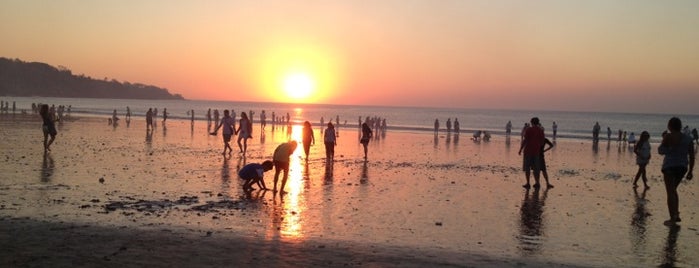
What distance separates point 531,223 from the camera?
10.9 meters

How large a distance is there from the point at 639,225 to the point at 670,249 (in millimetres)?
2001

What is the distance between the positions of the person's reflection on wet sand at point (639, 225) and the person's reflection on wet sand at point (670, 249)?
0.32 meters

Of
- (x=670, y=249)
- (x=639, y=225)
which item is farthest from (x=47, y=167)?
(x=670, y=249)

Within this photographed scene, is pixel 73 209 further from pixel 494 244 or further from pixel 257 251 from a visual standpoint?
pixel 494 244

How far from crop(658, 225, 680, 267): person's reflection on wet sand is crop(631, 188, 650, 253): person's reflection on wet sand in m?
0.32

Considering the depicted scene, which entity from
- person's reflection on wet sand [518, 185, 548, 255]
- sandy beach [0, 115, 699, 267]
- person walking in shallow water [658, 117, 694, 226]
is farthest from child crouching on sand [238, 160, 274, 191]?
person walking in shallow water [658, 117, 694, 226]

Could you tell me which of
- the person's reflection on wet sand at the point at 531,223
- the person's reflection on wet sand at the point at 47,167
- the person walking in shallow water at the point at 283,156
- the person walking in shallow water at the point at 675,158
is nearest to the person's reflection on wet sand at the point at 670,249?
the person walking in shallow water at the point at 675,158

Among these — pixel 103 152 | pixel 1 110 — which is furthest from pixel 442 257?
pixel 1 110

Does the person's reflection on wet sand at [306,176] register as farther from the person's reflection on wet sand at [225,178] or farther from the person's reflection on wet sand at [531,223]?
the person's reflection on wet sand at [531,223]

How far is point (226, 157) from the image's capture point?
22.8 meters

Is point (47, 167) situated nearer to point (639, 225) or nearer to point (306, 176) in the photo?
point (306, 176)

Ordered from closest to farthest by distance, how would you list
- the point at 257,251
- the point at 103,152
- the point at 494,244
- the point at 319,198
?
the point at 257,251
the point at 494,244
the point at 319,198
the point at 103,152

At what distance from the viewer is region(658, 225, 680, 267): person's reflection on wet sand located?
817cm

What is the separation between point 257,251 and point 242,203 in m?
4.16
